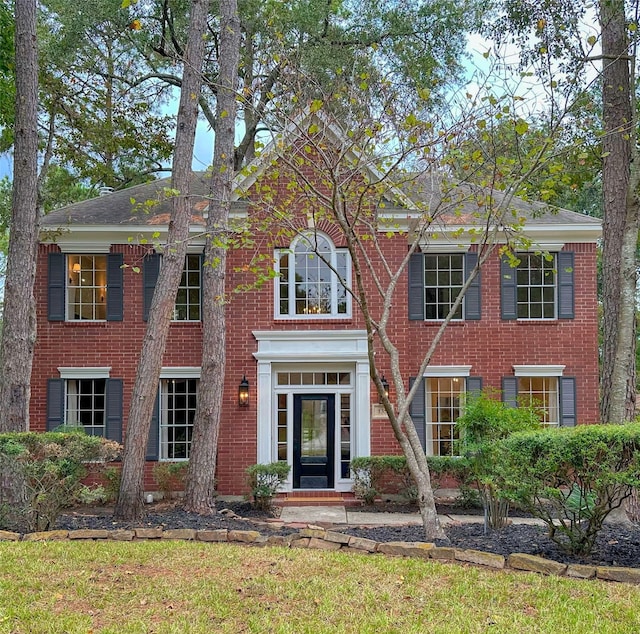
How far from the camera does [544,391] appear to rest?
13523mm

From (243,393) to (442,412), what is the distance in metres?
4.18

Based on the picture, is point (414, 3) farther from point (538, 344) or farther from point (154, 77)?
point (538, 344)

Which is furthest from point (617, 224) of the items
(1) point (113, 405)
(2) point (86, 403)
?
(2) point (86, 403)

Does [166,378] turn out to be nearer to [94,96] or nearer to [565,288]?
[94,96]

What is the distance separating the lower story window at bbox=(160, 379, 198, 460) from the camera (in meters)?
13.4

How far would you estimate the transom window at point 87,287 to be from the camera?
Result: 1364 centimetres

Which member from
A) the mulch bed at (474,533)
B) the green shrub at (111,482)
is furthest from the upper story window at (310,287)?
the mulch bed at (474,533)

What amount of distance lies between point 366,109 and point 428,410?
7.53 meters

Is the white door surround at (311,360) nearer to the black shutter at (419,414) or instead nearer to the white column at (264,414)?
the white column at (264,414)

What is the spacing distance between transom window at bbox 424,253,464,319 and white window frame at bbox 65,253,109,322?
6.78m

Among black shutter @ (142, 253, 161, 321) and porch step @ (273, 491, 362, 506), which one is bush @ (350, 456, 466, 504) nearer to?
porch step @ (273, 491, 362, 506)

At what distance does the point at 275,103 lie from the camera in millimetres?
7453

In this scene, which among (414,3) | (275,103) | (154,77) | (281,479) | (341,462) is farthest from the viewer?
(154,77)

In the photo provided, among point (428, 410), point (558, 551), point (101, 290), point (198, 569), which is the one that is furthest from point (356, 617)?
point (101, 290)
